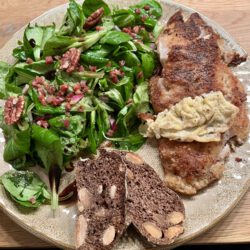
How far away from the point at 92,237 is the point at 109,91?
994mm

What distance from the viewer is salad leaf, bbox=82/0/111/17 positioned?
3234 mm

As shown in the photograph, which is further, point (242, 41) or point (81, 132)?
point (242, 41)

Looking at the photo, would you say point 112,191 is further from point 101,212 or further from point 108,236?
point 108,236

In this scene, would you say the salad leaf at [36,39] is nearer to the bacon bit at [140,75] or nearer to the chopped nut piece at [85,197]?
the bacon bit at [140,75]

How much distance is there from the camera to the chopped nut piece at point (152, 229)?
8.05ft

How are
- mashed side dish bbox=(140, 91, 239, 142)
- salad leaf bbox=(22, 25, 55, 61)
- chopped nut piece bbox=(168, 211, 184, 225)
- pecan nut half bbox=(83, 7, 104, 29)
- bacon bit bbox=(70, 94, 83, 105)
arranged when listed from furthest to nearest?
1. pecan nut half bbox=(83, 7, 104, 29)
2. salad leaf bbox=(22, 25, 55, 61)
3. bacon bit bbox=(70, 94, 83, 105)
4. mashed side dish bbox=(140, 91, 239, 142)
5. chopped nut piece bbox=(168, 211, 184, 225)

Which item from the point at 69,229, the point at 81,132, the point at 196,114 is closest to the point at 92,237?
the point at 69,229

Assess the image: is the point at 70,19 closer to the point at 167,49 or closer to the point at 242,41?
the point at 167,49

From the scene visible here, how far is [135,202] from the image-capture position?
8.32ft

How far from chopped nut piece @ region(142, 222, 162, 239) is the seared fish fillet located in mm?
311

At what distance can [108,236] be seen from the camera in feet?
7.97

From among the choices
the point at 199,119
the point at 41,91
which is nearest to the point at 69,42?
the point at 41,91

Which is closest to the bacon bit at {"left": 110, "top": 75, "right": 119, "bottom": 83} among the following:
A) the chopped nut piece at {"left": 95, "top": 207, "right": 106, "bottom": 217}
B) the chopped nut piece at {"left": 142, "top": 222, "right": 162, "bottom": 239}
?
the chopped nut piece at {"left": 95, "top": 207, "right": 106, "bottom": 217}

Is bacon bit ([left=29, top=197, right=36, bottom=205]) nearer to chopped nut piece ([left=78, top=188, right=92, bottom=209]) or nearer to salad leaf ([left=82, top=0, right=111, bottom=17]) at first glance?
chopped nut piece ([left=78, top=188, right=92, bottom=209])
